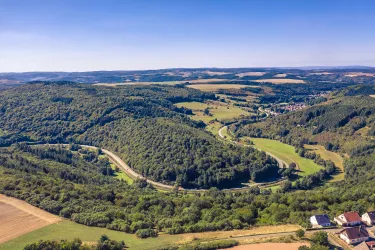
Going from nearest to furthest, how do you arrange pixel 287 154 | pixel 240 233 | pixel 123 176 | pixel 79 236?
pixel 79 236 < pixel 240 233 < pixel 123 176 < pixel 287 154

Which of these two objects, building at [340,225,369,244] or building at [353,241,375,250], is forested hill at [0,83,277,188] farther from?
building at [353,241,375,250]

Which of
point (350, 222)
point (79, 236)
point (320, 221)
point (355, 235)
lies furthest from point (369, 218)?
point (79, 236)

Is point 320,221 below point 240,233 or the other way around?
the other way around

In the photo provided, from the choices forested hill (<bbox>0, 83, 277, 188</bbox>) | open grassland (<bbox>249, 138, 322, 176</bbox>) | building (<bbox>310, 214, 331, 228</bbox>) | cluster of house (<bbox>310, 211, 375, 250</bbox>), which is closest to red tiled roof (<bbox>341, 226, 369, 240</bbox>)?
cluster of house (<bbox>310, 211, 375, 250</bbox>)

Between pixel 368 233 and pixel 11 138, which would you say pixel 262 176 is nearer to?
pixel 368 233

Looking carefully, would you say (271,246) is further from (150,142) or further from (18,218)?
(150,142)

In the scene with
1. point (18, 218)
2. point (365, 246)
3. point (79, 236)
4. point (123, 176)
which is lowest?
point (123, 176)
